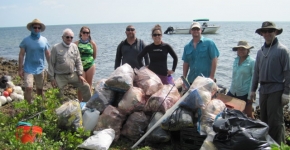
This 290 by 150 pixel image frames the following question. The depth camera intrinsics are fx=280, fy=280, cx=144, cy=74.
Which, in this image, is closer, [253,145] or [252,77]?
[253,145]

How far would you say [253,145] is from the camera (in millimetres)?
3404

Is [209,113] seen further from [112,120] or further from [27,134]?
[27,134]

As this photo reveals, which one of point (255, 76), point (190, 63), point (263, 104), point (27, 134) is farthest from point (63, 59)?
point (263, 104)

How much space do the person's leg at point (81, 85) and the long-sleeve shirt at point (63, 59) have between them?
14cm

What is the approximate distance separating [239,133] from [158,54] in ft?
7.73

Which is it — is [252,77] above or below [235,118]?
above

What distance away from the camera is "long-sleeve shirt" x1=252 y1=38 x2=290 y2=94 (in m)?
4.05

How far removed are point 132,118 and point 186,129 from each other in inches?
36.1

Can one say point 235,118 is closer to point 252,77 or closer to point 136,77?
point 252,77

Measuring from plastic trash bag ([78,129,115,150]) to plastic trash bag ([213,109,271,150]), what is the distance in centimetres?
156

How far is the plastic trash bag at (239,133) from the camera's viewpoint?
11.2 ft

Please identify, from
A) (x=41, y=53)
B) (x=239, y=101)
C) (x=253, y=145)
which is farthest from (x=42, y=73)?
(x=253, y=145)

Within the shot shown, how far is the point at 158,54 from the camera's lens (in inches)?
210

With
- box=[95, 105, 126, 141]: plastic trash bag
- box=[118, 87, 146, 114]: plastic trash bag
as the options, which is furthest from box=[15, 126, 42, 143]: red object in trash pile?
box=[118, 87, 146, 114]: plastic trash bag
